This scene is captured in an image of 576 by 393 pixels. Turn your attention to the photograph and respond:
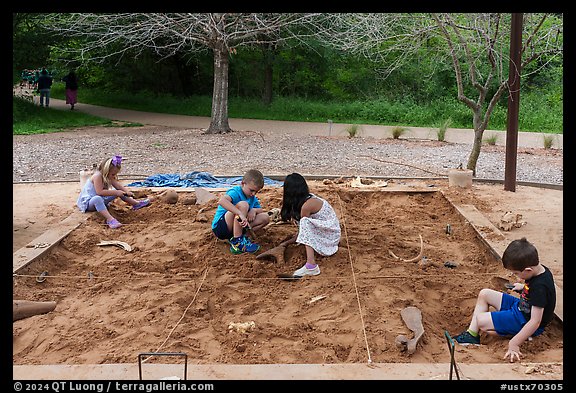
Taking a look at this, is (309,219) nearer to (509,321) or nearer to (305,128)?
(509,321)

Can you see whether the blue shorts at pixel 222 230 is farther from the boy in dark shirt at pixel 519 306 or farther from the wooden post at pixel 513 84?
the wooden post at pixel 513 84

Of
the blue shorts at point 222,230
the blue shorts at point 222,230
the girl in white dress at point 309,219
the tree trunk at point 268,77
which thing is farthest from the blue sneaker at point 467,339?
the tree trunk at point 268,77

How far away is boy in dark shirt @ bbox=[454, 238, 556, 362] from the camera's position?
3.54m

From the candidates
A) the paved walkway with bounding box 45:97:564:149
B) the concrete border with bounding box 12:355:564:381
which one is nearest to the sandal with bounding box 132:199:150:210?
the concrete border with bounding box 12:355:564:381

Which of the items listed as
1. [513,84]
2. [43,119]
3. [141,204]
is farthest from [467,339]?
[43,119]

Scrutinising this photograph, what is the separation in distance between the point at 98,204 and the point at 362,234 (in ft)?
8.42

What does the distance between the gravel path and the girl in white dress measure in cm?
404

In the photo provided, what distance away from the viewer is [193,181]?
826 centimetres

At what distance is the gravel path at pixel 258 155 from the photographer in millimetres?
9953

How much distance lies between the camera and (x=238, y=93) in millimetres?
22672

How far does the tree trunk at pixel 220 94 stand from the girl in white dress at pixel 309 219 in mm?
9974

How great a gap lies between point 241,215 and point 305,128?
11767mm
